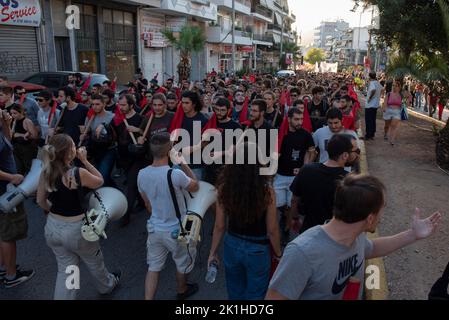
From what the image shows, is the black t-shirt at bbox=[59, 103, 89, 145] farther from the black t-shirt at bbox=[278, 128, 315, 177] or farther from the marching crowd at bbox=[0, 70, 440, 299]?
the black t-shirt at bbox=[278, 128, 315, 177]

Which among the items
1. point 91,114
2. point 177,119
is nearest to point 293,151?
point 177,119

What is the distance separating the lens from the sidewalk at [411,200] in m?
4.27

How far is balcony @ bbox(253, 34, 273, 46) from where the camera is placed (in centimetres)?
5376

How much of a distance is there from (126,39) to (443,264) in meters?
22.5

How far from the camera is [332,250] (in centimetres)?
201

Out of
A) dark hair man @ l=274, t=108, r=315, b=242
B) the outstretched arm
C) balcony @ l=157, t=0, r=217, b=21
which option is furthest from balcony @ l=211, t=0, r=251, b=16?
the outstretched arm

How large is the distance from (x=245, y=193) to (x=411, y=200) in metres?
4.66

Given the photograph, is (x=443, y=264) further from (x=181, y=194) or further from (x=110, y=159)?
(x=110, y=159)

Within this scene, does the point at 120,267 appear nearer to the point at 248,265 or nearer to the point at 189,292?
the point at 189,292

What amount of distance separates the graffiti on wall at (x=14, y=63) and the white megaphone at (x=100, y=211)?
45.5 ft

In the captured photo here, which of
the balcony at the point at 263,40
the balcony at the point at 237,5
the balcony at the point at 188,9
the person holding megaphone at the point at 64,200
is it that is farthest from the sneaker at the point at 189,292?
the balcony at the point at 263,40

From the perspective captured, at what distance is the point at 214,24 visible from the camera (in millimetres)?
36594

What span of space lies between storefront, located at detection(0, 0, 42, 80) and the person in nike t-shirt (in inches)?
629

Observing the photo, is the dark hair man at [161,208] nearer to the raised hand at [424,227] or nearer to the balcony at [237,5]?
the raised hand at [424,227]
